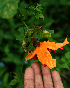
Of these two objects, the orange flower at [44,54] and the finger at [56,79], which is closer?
the orange flower at [44,54]

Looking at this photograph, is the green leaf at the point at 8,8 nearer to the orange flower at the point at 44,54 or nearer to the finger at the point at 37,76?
the orange flower at the point at 44,54

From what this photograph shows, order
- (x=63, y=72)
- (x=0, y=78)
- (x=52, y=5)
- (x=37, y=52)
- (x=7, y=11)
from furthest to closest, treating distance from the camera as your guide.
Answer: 1. (x=52, y=5)
2. (x=63, y=72)
3. (x=0, y=78)
4. (x=37, y=52)
5. (x=7, y=11)

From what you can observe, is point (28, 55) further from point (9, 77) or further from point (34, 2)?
point (34, 2)

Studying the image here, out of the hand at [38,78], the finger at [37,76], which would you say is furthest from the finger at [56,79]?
the finger at [37,76]

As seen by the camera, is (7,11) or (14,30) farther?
(14,30)

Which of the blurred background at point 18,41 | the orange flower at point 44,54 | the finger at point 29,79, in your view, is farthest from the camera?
the blurred background at point 18,41

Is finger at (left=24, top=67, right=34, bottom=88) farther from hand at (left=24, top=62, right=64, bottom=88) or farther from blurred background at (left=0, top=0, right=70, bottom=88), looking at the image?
blurred background at (left=0, top=0, right=70, bottom=88)

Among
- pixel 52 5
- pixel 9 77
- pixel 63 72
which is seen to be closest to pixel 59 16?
pixel 52 5
